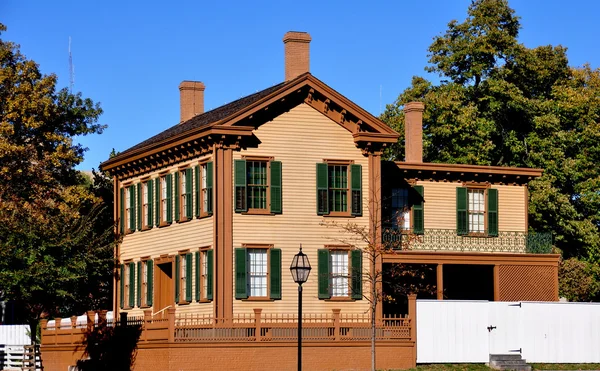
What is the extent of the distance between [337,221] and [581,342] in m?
9.93

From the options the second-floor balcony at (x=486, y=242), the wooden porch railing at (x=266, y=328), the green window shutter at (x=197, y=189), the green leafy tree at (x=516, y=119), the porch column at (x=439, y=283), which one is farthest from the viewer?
the green leafy tree at (x=516, y=119)

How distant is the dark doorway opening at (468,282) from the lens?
5575cm

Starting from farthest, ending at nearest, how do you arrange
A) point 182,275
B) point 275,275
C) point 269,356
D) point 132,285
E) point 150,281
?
1. point 132,285
2. point 150,281
3. point 182,275
4. point 275,275
5. point 269,356

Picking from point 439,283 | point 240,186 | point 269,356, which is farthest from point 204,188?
point 439,283

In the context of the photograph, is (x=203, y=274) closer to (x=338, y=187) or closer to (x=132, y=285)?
(x=338, y=187)

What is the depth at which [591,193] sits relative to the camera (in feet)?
228

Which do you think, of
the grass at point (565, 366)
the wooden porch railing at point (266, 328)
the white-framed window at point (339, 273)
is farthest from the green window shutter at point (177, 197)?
the grass at point (565, 366)

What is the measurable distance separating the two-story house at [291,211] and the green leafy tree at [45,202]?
107 inches

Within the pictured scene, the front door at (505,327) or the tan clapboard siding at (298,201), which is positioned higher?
the tan clapboard siding at (298,201)

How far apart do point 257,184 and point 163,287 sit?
292 inches

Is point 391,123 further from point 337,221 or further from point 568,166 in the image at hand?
point 337,221

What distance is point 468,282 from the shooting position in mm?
56125

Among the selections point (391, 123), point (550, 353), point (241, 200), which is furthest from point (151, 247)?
point (391, 123)

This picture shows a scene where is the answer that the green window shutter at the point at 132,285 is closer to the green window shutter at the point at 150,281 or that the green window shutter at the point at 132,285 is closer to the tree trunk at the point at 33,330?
the green window shutter at the point at 150,281
